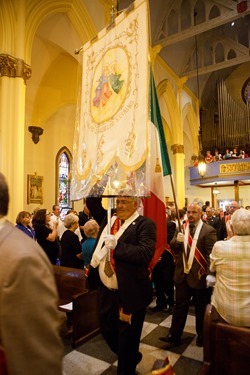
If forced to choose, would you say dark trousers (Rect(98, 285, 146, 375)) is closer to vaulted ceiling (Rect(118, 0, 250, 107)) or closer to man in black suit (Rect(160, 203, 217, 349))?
man in black suit (Rect(160, 203, 217, 349))

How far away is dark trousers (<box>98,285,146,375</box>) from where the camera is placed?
7.91 feet

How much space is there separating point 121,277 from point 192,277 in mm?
1228

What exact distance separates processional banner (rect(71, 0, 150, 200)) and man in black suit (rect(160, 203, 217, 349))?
46.6 inches

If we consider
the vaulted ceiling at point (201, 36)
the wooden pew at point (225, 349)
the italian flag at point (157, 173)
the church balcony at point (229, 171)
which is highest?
the vaulted ceiling at point (201, 36)

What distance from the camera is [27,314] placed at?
3.13 ft

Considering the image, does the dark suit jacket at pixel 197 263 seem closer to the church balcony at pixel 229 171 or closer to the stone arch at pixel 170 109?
the church balcony at pixel 229 171

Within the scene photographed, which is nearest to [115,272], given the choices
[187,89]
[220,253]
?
[220,253]

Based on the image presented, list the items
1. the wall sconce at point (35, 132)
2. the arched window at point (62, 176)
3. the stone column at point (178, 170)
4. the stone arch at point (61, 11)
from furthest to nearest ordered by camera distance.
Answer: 1. the stone column at point (178, 170)
2. the arched window at point (62, 176)
3. the wall sconce at point (35, 132)
4. the stone arch at point (61, 11)

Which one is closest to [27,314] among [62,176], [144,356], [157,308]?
[144,356]

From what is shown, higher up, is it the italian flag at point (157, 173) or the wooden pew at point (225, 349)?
the italian flag at point (157, 173)

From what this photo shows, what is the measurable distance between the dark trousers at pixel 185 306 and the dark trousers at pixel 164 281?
1176 millimetres

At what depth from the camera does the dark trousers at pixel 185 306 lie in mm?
3291

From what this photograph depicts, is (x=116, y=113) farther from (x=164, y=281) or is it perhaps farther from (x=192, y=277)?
(x=164, y=281)

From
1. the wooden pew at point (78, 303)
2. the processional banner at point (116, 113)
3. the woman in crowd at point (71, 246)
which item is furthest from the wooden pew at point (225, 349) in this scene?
the woman in crowd at point (71, 246)
